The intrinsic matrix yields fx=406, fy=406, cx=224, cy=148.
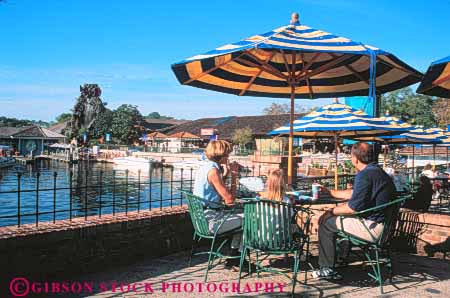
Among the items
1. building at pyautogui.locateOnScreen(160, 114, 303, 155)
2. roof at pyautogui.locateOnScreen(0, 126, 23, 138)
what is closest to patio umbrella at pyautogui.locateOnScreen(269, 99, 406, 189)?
building at pyautogui.locateOnScreen(160, 114, 303, 155)

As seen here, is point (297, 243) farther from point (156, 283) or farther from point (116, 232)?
point (116, 232)

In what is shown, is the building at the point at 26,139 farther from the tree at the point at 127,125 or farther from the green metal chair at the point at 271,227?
the green metal chair at the point at 271,227

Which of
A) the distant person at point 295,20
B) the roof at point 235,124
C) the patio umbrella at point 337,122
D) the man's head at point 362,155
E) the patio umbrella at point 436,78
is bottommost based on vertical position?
the man's head at point 362,155

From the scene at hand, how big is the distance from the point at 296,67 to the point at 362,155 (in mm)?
2776

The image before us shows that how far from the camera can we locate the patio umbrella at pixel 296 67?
3984 millimetres

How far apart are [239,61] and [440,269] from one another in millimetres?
3404

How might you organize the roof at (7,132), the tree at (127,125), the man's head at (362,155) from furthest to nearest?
the tree at (127,125) → the roof at (7,132) → the man's head at (362,155)

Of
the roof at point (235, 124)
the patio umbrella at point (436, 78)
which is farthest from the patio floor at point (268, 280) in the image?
the roof at point (235, 124)

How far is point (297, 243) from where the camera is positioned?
11.7 ft

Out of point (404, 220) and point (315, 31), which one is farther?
point (404, 220)

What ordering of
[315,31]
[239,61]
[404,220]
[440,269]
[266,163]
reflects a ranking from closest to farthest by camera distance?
[440,269] < [315,31] < [404,220] < [239,61] < [266,163]

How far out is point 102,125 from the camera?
72438mm

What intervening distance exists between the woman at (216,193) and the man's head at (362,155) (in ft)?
3.91

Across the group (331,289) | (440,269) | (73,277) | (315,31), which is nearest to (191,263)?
(73,277)
